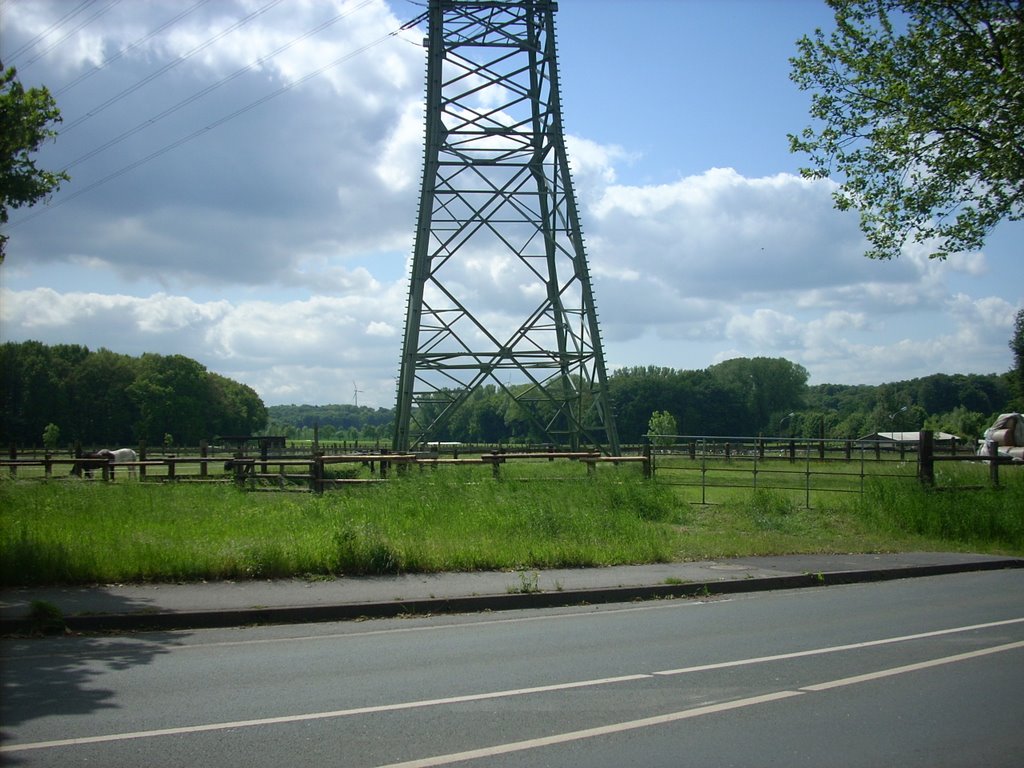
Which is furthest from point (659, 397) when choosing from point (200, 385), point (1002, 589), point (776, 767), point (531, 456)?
point (776, 767)

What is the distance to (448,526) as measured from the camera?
1670cm

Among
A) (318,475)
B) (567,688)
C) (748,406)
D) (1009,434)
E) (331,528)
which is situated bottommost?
(567,688)

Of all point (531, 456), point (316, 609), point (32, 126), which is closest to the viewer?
point (316, 609)

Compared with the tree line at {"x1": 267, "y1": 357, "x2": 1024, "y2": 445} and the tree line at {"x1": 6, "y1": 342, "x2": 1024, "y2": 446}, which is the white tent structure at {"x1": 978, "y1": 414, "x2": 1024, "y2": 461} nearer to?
the tree line at {"x1": 6, "y1": 342, "x2": 1024, "y2": 446}

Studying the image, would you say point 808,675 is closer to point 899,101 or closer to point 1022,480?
point 1022,480

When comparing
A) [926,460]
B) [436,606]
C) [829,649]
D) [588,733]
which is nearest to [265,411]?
[926,460]

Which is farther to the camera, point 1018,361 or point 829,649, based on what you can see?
point 1018,361

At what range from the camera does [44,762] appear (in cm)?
567

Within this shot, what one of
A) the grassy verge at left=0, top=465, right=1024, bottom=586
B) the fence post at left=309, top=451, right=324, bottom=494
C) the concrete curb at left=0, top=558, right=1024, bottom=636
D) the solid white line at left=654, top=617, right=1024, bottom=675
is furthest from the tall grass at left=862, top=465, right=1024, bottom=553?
the fence post at left=309, top=451, right=324, bottom=494

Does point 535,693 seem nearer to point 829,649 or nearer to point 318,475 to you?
point 829,649

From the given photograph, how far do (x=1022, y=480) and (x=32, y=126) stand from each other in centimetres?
2106

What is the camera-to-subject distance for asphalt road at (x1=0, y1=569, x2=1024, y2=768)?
6043 millimetres

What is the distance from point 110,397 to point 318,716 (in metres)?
102

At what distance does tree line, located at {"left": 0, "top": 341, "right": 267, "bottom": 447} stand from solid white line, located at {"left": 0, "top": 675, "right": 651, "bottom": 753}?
88448 mm
